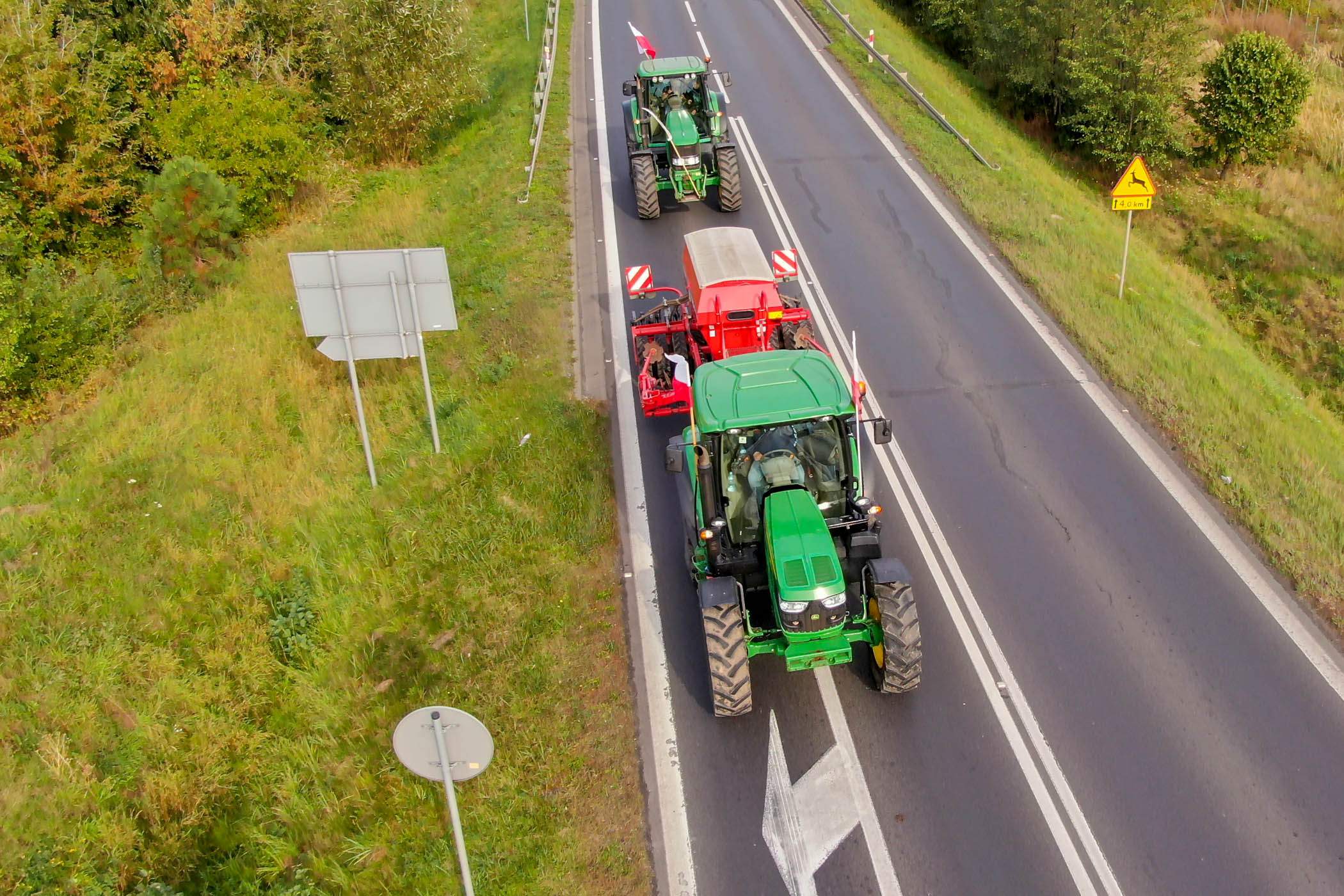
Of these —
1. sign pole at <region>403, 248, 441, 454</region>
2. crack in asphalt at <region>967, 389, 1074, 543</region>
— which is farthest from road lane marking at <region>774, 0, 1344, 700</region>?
sign pole at <region>403, 248, 441, 454</region>

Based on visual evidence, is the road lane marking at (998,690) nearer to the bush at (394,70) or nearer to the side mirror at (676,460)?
the side mirror at (676,460)

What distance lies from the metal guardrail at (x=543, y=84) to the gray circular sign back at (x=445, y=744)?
49.4 ft

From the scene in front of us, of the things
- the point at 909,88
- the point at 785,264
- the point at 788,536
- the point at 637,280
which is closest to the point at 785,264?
the point at 785,264

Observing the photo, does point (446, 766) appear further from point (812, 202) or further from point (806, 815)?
point (812, 202)

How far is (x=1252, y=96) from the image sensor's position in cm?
2505

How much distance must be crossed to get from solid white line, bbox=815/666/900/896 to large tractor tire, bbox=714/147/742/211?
11425 mm

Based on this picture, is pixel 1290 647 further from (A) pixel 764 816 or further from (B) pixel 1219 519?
(A) pixel 764 816

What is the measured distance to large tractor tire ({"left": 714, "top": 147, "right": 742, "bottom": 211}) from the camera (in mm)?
18516

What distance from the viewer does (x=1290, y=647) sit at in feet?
31.6

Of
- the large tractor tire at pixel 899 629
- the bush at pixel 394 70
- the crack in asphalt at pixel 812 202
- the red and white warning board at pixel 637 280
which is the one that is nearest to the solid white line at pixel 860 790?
the large tractor tire at pixel 899 629

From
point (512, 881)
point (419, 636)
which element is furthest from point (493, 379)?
point (512, 881)

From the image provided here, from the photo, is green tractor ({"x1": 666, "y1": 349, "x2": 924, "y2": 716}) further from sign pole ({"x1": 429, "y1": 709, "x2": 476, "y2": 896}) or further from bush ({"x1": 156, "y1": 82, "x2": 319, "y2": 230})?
bush ({"x1": 156, "y1": 82, "x2": 319, "y2": 230})

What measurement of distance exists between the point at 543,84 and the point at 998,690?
20.3 metres

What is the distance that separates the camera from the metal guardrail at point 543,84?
2093 cm
